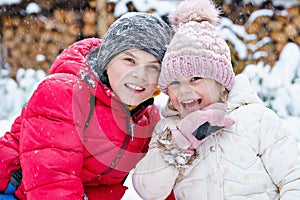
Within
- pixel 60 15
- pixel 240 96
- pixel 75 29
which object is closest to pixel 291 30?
pixel 75 29

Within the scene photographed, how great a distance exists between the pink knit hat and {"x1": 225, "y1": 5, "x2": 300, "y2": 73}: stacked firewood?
8.33 feet

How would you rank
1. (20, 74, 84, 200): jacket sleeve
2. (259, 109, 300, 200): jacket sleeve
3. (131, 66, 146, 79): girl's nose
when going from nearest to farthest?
(259, 109, 300, 200): jacket sleeve, (20, 74, 84, 200): jacket sleeve, (131, 66, 146, 79): girl's nose

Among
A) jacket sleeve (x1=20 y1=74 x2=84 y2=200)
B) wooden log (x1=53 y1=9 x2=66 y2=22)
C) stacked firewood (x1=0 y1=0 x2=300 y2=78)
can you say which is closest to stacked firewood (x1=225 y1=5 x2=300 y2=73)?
stacked firewood (x1=0 y1=0 x2=300 y2=78)

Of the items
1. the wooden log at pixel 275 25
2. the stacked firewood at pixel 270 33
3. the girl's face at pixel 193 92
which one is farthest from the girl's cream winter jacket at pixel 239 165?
the wooden log at pixel 275 25

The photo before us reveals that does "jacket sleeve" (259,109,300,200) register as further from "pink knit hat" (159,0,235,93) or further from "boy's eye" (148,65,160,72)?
"boy's eye" (148,65,160,72)

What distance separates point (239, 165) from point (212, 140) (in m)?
0.14

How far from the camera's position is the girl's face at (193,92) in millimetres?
1828

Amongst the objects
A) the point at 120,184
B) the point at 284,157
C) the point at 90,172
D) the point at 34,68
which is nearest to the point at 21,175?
the point at 90,172

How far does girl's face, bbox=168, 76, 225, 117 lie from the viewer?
1.83 meters

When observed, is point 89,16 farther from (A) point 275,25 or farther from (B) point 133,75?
(B) point 133,75

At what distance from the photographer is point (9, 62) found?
190 inches

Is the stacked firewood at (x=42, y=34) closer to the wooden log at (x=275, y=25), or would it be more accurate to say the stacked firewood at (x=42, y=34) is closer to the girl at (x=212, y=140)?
the wooden log at (x=275, y=25)

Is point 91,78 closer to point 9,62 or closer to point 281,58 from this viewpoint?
point 281,58

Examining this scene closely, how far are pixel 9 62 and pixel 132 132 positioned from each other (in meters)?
3.10
